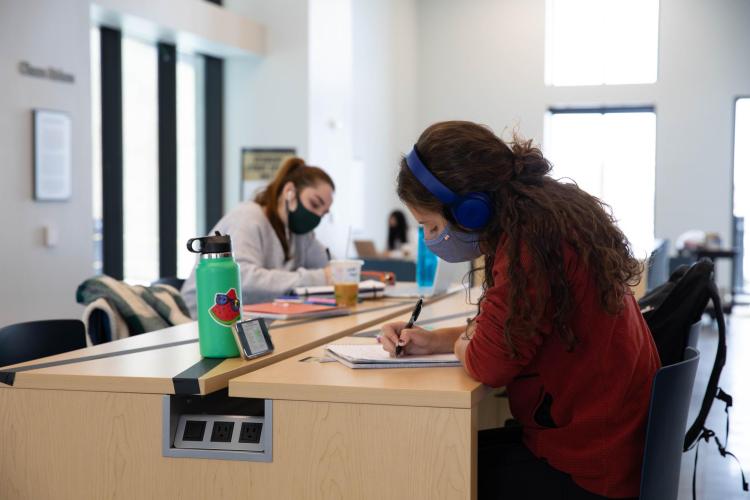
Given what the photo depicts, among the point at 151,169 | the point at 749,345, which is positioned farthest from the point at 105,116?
the point at 749,345

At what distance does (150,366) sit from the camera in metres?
1.78

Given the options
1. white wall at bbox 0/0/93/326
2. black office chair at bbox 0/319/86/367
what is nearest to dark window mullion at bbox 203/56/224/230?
white wall at bbox 0/0/93/326

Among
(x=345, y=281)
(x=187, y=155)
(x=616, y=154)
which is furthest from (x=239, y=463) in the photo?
(x=616, y=154)

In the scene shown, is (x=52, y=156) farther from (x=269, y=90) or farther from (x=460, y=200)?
(x=460, y=200)

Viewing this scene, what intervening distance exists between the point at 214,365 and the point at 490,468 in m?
0.60

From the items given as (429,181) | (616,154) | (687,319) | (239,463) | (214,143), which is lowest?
(239,463)

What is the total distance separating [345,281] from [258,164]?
15.4 feet

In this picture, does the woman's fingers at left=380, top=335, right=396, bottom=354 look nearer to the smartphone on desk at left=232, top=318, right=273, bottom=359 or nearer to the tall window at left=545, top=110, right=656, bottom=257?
the smartphone on desk at left=232, top=318, right=273, bottom=359

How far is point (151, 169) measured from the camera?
664cm

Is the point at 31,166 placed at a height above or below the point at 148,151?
below

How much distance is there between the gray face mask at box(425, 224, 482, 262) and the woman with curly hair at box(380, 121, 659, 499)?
16mm

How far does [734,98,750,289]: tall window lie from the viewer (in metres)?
10.7

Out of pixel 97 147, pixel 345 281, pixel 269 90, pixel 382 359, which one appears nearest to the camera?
pixel 382 359

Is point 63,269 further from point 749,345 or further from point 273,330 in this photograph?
point 749,345
